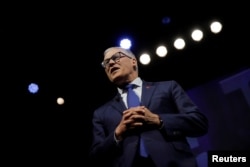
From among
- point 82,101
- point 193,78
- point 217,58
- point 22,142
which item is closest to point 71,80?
point 82,101

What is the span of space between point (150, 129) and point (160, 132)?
0.07 meters

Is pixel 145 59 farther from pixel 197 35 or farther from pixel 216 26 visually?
pixel 216 26

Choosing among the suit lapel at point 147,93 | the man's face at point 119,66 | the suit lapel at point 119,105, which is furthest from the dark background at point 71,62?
the suit lapel at point 119,105

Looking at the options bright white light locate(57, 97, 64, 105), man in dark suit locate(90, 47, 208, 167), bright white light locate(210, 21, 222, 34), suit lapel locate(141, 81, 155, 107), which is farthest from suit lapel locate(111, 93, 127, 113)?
bright white light locate(57, 97, 64, 105)

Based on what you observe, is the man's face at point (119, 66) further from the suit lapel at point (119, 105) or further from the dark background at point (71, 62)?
the dark background at point (71, 62)

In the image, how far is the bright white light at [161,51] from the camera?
4473 millimetres

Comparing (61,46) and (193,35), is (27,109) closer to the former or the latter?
(61,46)

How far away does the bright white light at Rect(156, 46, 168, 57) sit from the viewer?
4.47m

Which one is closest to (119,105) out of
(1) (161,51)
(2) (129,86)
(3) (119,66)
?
(2) (129,86)

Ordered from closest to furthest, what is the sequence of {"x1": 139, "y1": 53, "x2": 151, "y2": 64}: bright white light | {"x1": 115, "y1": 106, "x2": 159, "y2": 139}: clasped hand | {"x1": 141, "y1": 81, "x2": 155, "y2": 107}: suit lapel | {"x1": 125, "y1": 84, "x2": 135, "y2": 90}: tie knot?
1. {"x1": 115, "y1": 106, "x2": 159, "y2": 139}: clasped hand
2. {"x1": 141, "y1": 81, "x2": 155, "y2": 107}: suit lapel
3. {"x1": 125, "y1": 84, "x2": 135, "y2": 90}: tie knot
4. {"x1": 139, "y1": 53, "x2": 151, "y2": 64}: bright white light

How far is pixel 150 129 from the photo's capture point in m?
2.21

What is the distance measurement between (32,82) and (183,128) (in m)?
2.84

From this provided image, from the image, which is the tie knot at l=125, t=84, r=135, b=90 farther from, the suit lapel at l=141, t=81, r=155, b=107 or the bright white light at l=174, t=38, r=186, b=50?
the bright white light at l=174, t=38, r=186, b=50

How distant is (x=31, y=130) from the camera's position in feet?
15.1
